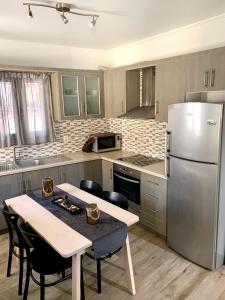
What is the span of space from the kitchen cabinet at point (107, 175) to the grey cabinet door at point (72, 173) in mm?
356

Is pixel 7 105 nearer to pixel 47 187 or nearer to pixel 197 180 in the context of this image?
pixel 47 187

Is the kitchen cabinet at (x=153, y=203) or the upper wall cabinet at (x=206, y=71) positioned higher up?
the upper wall cabinet at (x=206, y=71)

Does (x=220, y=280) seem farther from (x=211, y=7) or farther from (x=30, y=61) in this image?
(x=30, y=61)

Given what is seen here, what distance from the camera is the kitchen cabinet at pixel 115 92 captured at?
3.61 metres

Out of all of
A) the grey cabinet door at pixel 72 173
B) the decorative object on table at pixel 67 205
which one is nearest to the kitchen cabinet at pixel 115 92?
→ the grey cabinet door at pixel 72 173

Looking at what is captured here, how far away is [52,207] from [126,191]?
58.0 inches

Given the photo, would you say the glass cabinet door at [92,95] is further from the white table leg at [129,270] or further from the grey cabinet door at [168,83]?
the white table leg at [129,270]

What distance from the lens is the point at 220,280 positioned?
2309mm

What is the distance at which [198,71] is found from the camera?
2506mm

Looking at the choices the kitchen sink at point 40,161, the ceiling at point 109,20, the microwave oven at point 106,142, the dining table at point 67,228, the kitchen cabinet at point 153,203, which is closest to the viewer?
the dining table at point 67,228

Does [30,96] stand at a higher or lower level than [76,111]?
higher

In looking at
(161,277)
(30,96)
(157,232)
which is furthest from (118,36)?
(161,277)

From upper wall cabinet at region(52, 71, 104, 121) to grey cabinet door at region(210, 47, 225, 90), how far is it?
6.46ft

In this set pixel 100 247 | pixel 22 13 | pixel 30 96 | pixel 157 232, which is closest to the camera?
pixel 100 247
